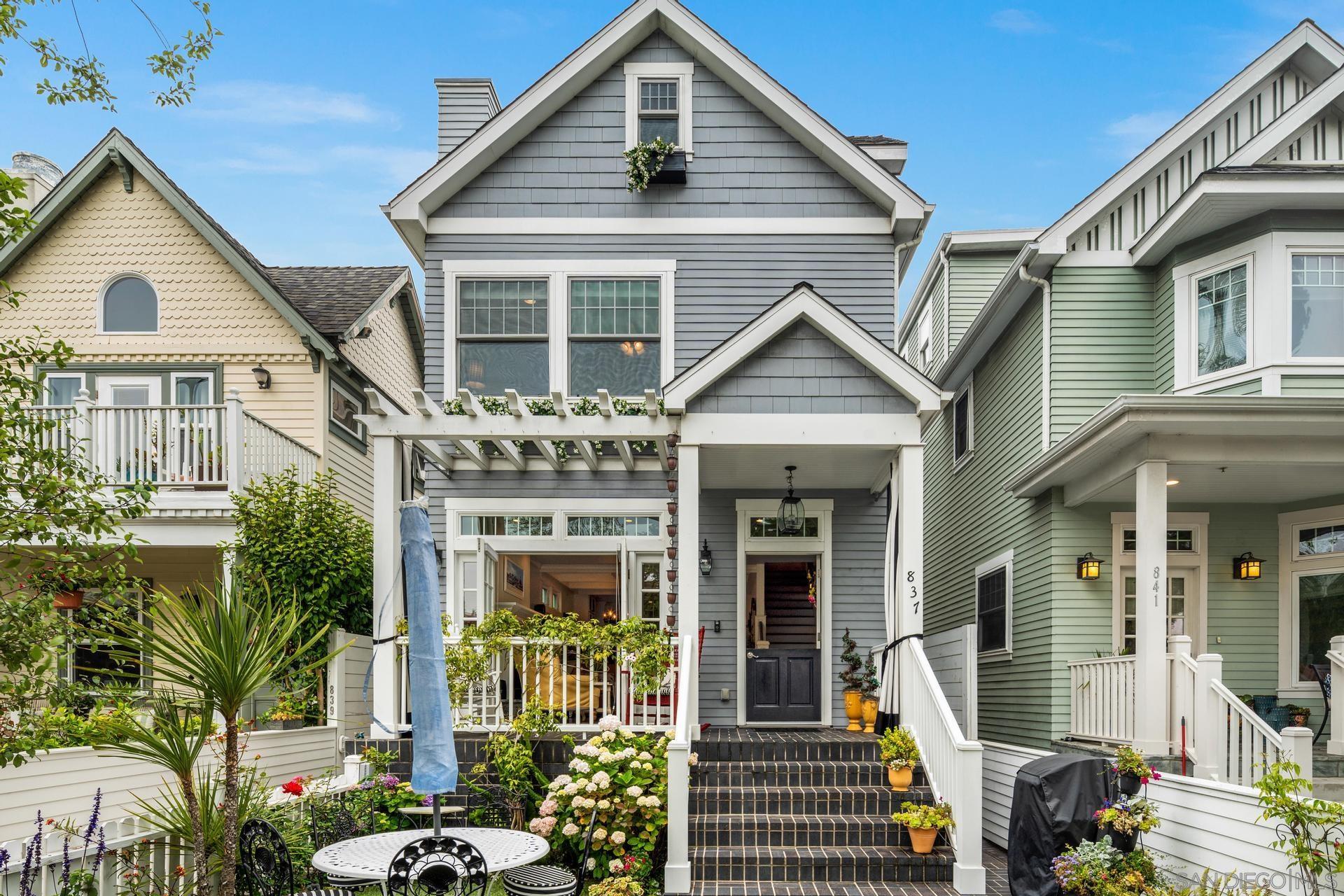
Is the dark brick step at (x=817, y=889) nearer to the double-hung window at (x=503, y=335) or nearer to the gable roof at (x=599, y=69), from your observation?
the double-hung window at (x=503, y=335)

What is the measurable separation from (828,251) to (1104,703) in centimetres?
535

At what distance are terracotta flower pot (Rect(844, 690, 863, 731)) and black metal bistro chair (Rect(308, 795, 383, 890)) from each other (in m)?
4.82

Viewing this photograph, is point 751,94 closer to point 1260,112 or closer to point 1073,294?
point 1073,294

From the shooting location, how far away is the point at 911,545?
898 centimetres

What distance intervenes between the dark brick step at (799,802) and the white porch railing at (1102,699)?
76.7 inches

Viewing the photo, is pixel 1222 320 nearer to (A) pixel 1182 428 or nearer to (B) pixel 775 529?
(A) pixel 1182 428

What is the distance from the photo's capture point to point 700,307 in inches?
454

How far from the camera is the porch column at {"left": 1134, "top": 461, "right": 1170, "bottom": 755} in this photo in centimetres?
828

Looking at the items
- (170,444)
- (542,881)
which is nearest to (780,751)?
(542,881)

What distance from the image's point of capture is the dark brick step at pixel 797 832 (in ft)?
25.9

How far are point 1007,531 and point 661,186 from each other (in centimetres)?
558

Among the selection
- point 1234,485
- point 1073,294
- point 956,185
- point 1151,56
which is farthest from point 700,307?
point 956,185

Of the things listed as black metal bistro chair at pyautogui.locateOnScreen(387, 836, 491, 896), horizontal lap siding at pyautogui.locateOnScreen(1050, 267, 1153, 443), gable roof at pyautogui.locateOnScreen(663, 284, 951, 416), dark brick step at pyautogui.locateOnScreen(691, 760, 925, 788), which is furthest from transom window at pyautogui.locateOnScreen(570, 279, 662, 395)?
black metal bistro chair at pyautogui.locateOnScreen(387, 836, 491, 896)

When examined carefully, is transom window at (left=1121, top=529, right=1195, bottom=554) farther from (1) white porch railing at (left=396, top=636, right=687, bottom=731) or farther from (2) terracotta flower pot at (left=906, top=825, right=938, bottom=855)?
(1) white porch railing at (left=396, top=636, right=687, bottom=731)
